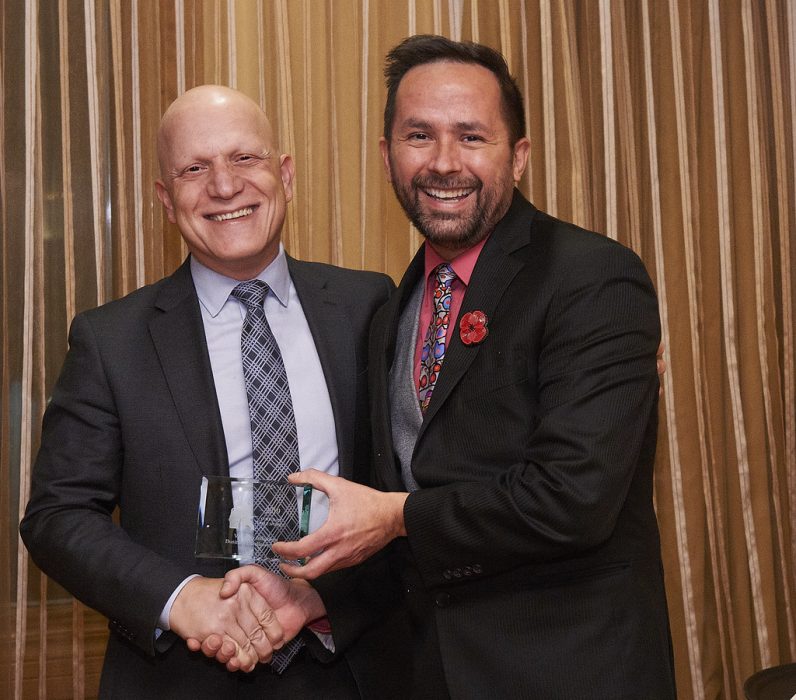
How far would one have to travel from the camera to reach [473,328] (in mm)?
1748

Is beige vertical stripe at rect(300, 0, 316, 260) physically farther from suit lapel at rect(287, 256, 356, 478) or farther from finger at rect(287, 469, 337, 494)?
finger at rect(287, 469, 337, 494)

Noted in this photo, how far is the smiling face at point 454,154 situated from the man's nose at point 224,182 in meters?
0.34

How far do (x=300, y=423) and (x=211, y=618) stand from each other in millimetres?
407

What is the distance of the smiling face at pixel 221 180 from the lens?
2016 mm

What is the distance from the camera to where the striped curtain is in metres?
2.79

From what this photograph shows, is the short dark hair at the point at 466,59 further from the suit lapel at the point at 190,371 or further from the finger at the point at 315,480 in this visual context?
the finger at the point at 315,480

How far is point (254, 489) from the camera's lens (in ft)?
5.50

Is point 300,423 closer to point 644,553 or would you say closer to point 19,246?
point 644,553

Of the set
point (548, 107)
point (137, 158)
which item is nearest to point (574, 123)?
point (548, 107)

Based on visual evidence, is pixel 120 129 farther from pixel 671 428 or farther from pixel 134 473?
pixel 671 428

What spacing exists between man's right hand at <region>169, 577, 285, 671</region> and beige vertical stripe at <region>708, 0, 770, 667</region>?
1.96m

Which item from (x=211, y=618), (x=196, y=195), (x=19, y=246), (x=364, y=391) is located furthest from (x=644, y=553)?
(x=19, y=246)

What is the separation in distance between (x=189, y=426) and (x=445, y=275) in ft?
1.87

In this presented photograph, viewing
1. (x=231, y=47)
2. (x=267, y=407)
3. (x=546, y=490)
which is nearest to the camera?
(x=546, y=490)
